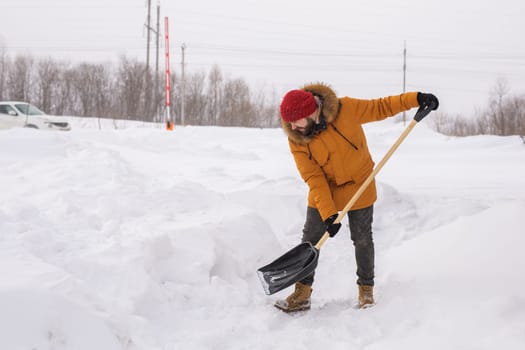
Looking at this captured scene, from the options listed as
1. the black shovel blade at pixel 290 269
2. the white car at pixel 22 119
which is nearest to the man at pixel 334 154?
the black shovel blade at pixel 290 269

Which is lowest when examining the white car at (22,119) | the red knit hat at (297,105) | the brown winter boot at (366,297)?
the brown winter boot at (366,297)

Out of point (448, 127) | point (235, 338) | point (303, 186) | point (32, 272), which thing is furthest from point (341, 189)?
point (448, 127)

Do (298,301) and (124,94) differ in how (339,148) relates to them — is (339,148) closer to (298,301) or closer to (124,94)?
(298,301)

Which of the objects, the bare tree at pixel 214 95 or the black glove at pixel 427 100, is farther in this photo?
the bare tree at pixel 214 95

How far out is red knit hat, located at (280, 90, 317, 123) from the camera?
7.90 ft

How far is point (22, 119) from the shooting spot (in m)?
12.7

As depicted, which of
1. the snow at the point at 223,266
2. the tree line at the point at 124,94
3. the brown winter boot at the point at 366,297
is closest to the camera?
the snow at the point at 223,266

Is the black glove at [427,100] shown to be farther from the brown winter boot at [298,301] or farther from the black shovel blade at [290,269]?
the brown winter boot at [298,301]

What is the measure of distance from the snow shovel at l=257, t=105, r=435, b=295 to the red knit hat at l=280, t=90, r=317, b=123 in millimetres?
557

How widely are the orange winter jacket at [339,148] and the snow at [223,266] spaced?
677mm

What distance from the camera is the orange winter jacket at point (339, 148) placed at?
8.27ft

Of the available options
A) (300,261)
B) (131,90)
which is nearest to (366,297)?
(300,261)

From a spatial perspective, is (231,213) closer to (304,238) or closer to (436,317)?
(304,238)

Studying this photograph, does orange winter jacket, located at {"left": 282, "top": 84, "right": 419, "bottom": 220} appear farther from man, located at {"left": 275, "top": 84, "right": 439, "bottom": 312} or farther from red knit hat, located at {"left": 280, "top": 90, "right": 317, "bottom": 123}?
red knit hat, located at {"left": 280, "top": 90, "right": 317, "bottom": 123}
